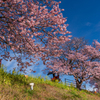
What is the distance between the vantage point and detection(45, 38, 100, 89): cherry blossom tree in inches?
680

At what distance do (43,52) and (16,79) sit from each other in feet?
12.4

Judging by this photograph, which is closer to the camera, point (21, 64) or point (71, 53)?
point (21, 64)

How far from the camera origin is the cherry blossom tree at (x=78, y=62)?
1727cm

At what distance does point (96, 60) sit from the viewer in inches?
766

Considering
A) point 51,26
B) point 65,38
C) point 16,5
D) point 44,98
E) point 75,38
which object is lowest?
point 44,98

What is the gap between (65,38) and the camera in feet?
19.7

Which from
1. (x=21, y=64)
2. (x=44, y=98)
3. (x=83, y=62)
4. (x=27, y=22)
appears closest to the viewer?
(x=27, y=22)

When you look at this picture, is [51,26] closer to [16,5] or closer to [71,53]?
[16,5]

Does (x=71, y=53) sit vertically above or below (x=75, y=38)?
below

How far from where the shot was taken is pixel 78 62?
18625mm

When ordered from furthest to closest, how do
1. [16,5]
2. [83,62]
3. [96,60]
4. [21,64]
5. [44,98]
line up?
[96,60]
[83,62]
[21,64]
[44,98]
[16,5]

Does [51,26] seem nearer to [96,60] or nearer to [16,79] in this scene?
[16,79]

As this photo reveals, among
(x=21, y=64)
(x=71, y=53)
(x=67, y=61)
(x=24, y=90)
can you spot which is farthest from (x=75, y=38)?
(x=24, y=90)


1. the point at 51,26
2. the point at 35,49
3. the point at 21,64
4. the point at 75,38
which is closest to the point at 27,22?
the point at 51,26
